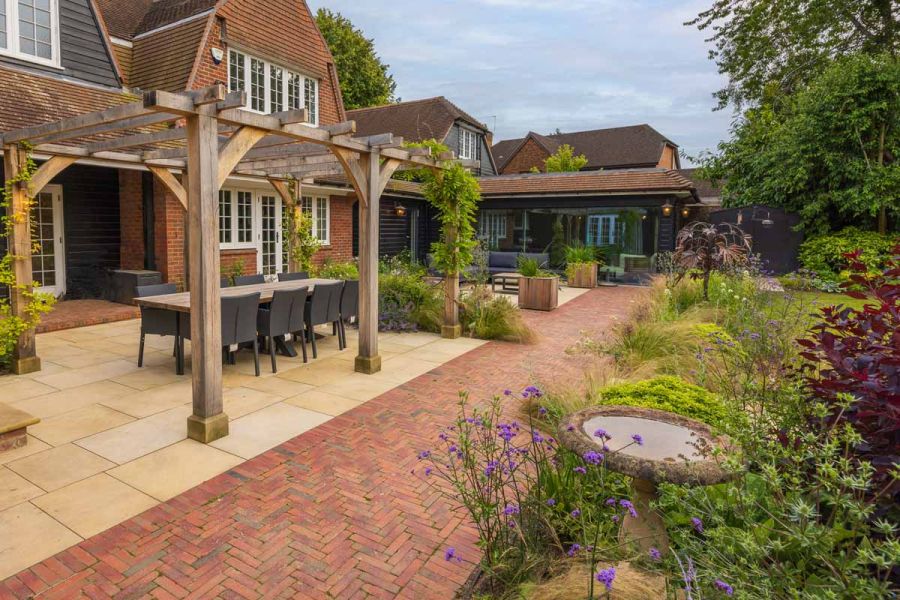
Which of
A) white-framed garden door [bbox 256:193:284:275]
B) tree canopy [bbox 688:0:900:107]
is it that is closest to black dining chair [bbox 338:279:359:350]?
white-framed garden door [bbox 256:193:284:275]

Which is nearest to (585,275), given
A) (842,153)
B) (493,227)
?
(493,227)

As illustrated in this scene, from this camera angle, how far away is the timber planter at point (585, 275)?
1547cm

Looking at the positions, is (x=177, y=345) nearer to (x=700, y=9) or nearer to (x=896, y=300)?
(x=896, y=300)

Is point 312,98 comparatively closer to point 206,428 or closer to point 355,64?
point 355,64

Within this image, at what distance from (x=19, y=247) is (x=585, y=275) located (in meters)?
13.2

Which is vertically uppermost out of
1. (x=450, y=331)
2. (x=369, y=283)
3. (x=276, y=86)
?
(x=276, y=86)

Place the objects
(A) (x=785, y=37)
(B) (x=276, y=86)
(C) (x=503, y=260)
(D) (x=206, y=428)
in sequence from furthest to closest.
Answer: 1. (A) (x=785, y=37)
2. (C) (x=503, y=260)
3. (B) (x=276, y=86)
4. (D) (x=206, y=428)

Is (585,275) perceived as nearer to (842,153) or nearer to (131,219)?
(842,153)

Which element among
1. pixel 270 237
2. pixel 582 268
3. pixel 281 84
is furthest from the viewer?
pixel 582 268

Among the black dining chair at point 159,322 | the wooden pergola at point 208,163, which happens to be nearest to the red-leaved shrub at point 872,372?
the wooden pergola at point 208,163

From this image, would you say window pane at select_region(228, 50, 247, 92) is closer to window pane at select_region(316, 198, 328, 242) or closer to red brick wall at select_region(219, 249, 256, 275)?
window pane at select_region(316, 198, 328, 242)

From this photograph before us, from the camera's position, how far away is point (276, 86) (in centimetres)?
1341

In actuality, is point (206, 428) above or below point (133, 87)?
below

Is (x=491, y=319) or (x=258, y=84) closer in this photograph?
(x=491, y=319)
